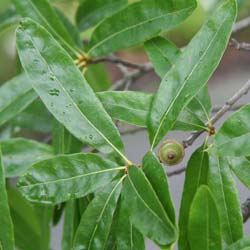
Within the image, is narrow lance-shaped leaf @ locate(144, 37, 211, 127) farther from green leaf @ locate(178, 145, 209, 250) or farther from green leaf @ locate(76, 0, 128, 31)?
green leaf @ locate(76, 0, 128, 31)

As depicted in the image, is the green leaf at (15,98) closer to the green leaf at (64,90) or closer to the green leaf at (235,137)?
the green leaf at (64,90)

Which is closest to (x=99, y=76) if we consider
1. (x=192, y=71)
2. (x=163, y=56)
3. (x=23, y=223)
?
(x=23, y=223)

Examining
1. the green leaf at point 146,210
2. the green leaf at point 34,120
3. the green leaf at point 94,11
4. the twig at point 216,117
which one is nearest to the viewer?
the green leaf at point 146,210

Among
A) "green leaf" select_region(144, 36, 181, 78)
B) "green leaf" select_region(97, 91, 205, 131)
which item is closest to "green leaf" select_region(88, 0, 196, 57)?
"green leaf" select_region(144, 36, 181, 78)

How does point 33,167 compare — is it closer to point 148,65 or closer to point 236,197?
point 236,197

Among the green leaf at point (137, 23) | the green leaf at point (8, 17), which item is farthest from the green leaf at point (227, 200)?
the green leaf at point (8, 17)

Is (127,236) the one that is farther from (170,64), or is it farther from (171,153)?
(170,64)
